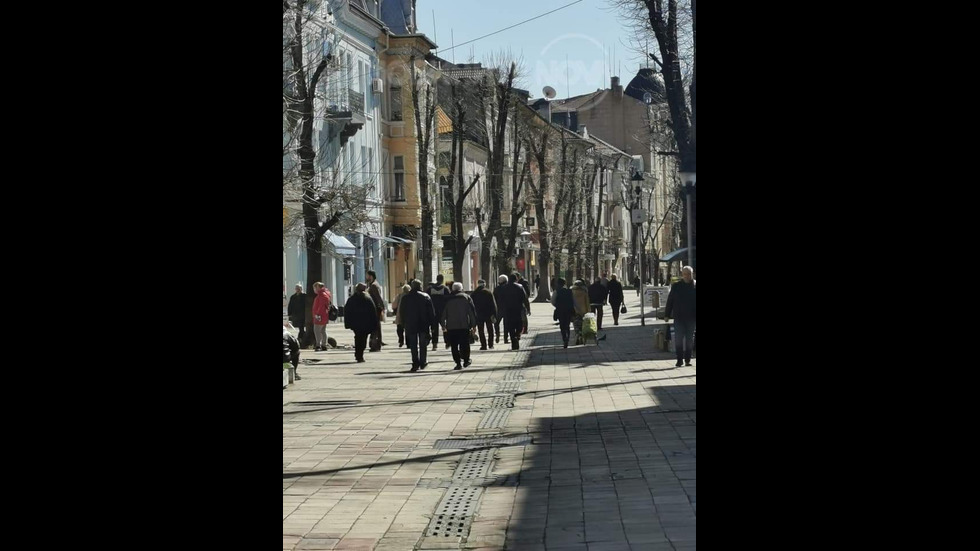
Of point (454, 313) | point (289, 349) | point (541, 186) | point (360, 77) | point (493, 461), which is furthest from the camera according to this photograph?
point (541, 186)

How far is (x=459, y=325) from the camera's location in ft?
80.6

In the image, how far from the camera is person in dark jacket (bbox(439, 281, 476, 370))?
24500 mm

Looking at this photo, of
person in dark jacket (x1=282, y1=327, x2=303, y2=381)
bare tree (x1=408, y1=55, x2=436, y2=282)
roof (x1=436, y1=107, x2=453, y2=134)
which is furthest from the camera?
roof (x1=436, y1=107, x2=453, y2=134)

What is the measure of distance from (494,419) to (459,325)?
356 inches

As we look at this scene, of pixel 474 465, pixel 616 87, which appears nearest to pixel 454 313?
pixel 474 465

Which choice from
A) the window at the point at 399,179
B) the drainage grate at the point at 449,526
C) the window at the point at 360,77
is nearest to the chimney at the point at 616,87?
the window at the point at 399,179

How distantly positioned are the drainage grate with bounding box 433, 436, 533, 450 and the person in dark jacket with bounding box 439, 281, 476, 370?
35.1 ft

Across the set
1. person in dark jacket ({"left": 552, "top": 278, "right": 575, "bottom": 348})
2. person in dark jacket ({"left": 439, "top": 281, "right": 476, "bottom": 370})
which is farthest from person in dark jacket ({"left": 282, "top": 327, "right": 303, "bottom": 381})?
person in dark jacket ({"left": 552, "top": 278, "right": 575, "bottom": 348})

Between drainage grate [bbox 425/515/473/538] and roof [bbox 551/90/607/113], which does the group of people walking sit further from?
roof [bbox 551/90/607/113]

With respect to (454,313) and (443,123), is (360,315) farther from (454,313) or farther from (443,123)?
(443,123)
